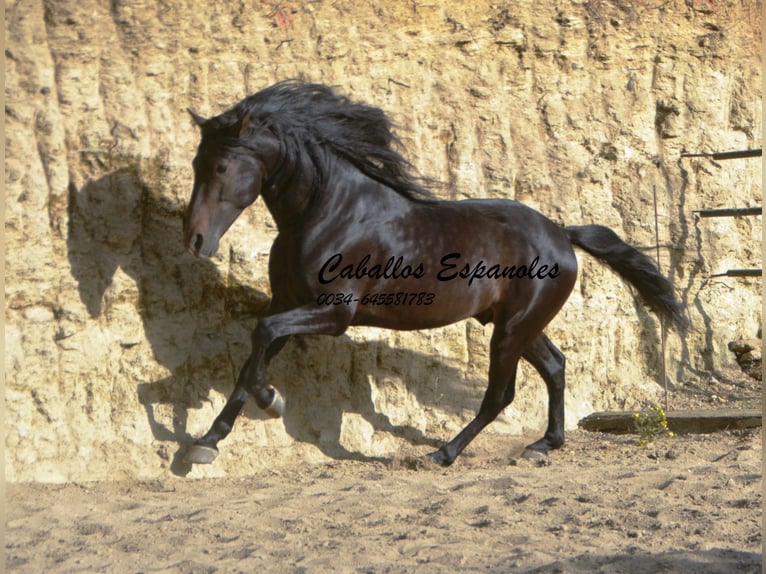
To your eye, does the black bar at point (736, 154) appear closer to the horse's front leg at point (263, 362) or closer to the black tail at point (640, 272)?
the black tail at point (640, 272)

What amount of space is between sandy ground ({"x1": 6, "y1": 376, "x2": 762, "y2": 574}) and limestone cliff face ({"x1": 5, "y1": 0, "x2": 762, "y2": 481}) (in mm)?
555

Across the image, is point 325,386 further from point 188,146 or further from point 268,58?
point 268,58

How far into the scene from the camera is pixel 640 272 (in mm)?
7027

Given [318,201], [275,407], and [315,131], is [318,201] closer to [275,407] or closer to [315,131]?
[315,131]

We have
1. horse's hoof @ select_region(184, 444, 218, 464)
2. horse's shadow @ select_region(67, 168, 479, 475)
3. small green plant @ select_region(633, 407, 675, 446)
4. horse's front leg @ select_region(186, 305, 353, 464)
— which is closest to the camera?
horse's front leg @ select_region(186, 305, 353, 464)

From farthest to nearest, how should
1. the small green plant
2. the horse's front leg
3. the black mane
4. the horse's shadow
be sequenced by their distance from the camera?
the small green plant < the horse's shadow < the black mane < the horse's front leg

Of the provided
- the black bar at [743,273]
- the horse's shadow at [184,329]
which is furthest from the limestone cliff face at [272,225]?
the black bar at [743,273]

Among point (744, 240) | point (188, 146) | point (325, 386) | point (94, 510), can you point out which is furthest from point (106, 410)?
point (744, 240)

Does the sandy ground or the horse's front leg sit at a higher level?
the horse's front leg

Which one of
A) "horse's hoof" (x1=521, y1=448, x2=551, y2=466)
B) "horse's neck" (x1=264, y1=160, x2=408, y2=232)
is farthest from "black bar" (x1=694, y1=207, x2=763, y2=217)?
"horse's neck" (x1=264, y1=160, x2=408, y2=232)

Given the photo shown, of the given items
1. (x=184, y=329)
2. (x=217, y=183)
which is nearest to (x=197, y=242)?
(x=217, y=183)

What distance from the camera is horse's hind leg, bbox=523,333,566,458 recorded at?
6629mm

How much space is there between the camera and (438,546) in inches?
165

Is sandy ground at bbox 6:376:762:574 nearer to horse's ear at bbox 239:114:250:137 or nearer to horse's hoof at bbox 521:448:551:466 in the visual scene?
horse's hoof at bbox 521:448:551:466
